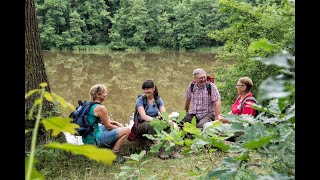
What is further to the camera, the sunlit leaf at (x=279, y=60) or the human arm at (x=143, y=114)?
the human arm at (x=143, y=114)

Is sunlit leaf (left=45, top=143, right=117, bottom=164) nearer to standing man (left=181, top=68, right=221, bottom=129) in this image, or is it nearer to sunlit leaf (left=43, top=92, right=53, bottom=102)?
sunlit leaf (left=43, top=92, right=53, bottom=102)

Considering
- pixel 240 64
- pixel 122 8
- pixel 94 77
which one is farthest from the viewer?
Answer: pixel 122 8

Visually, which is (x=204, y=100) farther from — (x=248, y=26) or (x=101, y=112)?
(x=248, y=26)

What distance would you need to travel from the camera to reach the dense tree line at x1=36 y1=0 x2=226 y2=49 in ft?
160

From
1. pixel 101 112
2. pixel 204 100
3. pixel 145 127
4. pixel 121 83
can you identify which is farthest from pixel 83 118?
pixel 121 83

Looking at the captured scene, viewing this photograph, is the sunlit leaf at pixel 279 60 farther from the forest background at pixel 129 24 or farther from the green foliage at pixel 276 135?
the forest background at pixel 129 24

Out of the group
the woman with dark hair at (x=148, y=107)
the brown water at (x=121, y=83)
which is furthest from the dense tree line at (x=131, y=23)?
the woman with dark hair at (x=148, y=107)

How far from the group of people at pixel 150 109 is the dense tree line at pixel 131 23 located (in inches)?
1655

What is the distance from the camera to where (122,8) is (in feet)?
184

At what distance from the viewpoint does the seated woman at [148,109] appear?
16.2 ft

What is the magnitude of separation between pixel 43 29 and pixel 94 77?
32.3 metres

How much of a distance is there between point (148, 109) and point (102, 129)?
2.21ft
